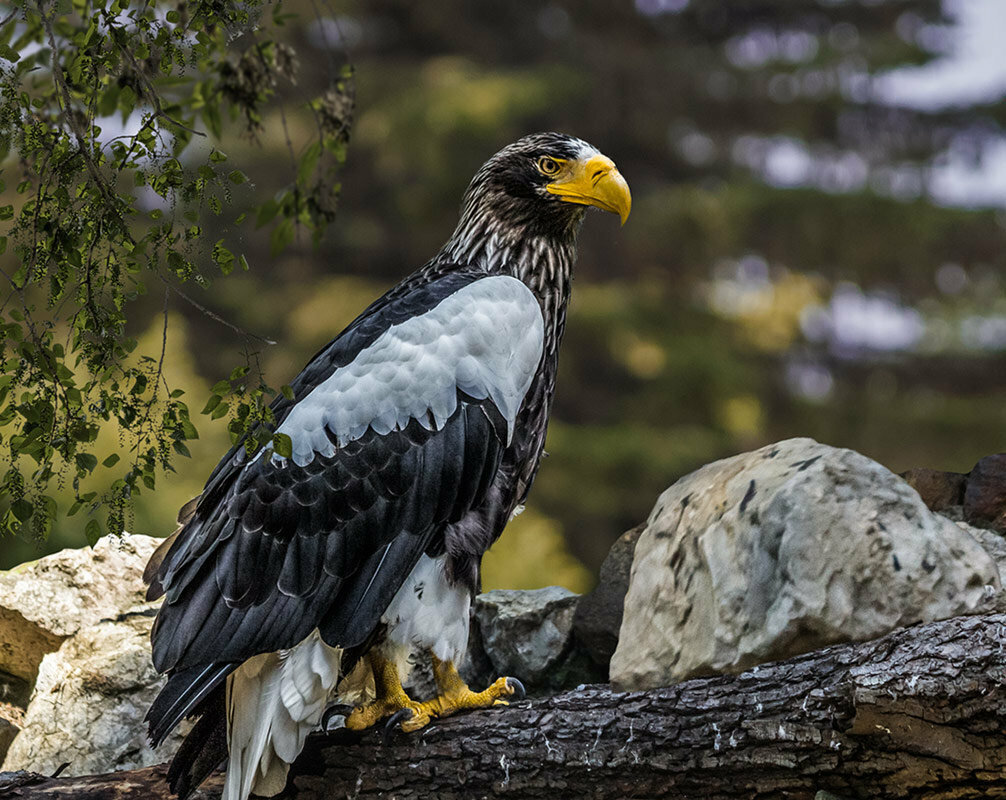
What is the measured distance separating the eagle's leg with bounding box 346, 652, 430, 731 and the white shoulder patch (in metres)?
0.59

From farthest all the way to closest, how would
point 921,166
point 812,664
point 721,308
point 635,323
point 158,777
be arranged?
point 921,166 < point 721,308 < point 635,323 < point 158,777 < point 812,664

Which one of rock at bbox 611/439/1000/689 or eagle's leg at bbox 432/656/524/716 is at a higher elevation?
rock at bbox 611/439/1000/689

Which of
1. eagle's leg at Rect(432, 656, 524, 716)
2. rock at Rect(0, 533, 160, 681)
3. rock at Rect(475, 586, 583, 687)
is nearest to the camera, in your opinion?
eagle's leg at Rect(432, 656, 524, 716)

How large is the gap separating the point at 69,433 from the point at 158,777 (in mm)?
992

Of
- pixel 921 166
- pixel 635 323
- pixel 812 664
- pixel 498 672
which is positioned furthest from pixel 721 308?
pixel 812 664

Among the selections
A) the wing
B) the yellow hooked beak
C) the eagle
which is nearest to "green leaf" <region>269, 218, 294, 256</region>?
the eagle

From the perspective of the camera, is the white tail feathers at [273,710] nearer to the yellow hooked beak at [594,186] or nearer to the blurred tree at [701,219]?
the yellow hooked beak at [594,186]

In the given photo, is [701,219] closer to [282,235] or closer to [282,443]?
[282,235]

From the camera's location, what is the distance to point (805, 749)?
2312mm

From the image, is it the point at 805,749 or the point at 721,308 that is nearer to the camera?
the point at 805,749

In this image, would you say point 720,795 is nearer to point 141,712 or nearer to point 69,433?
point 69,433

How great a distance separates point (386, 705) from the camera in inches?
113

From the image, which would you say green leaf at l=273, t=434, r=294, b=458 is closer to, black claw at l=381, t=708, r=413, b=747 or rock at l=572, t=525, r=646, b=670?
black claw at l=381, t=708, r=413, b=747

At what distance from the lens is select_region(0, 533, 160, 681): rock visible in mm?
3734
